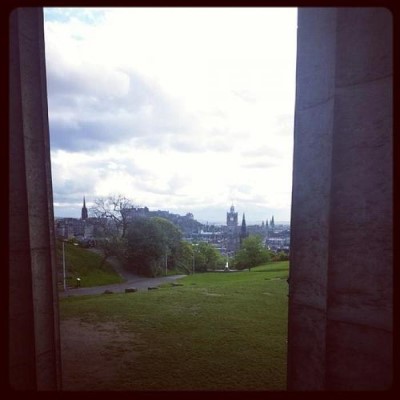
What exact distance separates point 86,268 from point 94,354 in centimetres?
2737

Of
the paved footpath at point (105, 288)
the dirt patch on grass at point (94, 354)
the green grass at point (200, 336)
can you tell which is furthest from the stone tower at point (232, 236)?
the dirt patch on grass at point (94, 354)

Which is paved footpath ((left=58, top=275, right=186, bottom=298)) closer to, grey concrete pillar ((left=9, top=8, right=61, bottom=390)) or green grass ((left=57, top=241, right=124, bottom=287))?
green grass ((left=57, top=241, right=124, bottom=287))

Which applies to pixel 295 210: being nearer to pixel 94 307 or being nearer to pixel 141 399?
pixel 141 399

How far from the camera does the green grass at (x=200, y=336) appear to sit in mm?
9219

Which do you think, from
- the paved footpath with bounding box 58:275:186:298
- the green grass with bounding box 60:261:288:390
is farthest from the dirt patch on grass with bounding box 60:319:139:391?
the paved footpath with bounding box 58:275:186:298

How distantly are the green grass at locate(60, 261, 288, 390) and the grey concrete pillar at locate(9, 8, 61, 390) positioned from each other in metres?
3.25

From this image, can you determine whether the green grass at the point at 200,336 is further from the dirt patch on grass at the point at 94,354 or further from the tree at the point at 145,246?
the tree at the point at 145,246

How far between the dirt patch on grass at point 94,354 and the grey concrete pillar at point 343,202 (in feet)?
18.6

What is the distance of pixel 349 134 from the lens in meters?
5.27

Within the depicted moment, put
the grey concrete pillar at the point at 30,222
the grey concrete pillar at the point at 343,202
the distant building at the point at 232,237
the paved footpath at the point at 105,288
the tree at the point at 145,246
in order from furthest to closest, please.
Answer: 1. the distant building at the point at 232,237
2. the tree at the point at 145,246
3. the paved footpath at the point at 105,288
4. the grey concrete pillar at the point at 30,222
5. the grey concrete pillar at the point at 343,202

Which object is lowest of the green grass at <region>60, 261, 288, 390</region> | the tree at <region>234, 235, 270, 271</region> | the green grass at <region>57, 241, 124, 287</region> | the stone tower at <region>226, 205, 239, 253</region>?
the stone tower at <region>226, 205, 239, 253</region>

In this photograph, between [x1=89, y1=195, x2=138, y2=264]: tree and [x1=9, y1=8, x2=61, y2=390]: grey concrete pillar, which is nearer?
[x1=9, y1=8, x2=61, y2=390]: grey concrete pillar

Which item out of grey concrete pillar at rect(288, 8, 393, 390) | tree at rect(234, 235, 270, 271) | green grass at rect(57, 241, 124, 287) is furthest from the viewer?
tree at rect(234, 235, 270, 271)

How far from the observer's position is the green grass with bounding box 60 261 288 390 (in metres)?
9.22
